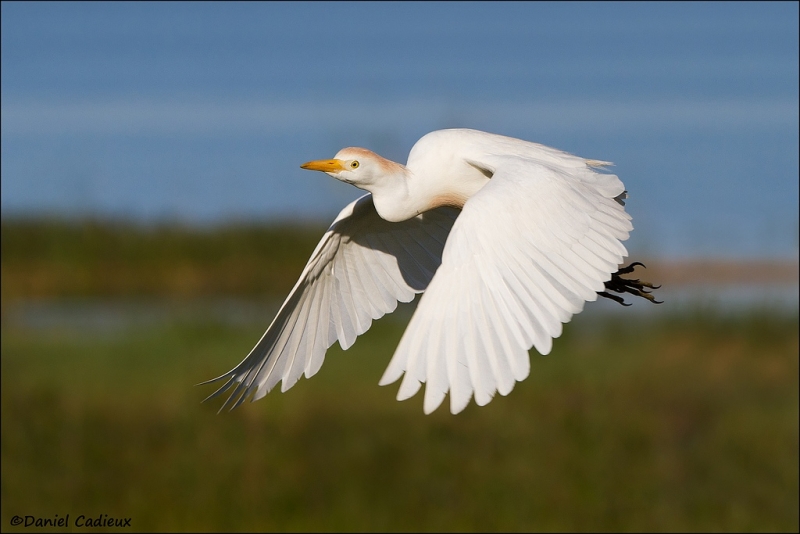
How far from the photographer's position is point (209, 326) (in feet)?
44.5

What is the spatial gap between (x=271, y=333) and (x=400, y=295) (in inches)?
31.3

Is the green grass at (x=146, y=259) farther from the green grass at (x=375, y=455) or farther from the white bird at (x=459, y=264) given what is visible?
the white bird at (x=459, y=264)

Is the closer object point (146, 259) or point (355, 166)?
point (355, 166)

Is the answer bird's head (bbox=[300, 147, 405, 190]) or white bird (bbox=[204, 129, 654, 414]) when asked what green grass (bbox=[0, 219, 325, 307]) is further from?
bird's head (bbox=[300, 147, 405, 190])

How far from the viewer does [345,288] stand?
5.55 meters

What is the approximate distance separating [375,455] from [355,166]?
6.08 m

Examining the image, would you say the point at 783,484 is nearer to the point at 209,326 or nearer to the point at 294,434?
the point at 294,434

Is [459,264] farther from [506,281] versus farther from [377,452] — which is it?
[377,452]

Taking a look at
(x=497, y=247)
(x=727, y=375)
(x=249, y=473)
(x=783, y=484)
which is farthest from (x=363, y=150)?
(x=727, y=375)

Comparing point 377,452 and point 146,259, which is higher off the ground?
point 146,259

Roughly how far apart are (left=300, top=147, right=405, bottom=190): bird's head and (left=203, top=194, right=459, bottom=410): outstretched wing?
0.50 meters

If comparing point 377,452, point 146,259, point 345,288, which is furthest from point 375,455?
point 146,259

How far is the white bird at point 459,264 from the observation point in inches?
138

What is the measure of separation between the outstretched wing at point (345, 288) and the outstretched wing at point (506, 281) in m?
1.28
